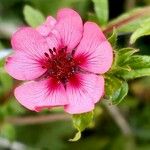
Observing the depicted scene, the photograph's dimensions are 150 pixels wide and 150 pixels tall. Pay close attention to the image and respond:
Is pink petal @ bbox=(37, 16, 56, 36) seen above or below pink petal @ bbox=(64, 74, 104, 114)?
above

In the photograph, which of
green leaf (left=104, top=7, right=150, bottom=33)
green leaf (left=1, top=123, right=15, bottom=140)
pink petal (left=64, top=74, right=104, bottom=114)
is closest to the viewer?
pink petal (left=64, top=74, right=104, bottom=114)

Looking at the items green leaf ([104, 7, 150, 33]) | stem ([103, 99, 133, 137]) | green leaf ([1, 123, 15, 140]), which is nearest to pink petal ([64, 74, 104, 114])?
green leaf ([104, 7, 150, 33])

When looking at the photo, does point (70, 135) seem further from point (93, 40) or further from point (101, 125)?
point (93, 40)

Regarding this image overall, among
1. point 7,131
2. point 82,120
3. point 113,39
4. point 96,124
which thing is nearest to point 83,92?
point 82,120

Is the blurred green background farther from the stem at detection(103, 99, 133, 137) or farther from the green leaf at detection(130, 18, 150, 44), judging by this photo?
the green leaf at detection(130, 18, 150, 44)

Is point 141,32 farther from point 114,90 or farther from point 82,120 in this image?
point 82,120

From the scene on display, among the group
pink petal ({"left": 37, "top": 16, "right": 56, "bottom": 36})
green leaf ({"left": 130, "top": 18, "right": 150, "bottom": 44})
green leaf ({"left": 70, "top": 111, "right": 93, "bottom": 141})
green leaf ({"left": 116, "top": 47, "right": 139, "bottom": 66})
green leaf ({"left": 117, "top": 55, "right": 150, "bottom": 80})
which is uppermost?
pink petal ({"left": 37, "top": 16, "right": 56, "bottom": 36})

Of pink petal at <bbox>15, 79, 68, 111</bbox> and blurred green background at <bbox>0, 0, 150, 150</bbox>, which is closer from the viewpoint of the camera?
pink petal at <bbox>15, 79, 68, 111</bbox>

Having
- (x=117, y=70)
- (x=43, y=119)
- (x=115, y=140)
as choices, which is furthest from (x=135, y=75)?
(x=115, y=140)
